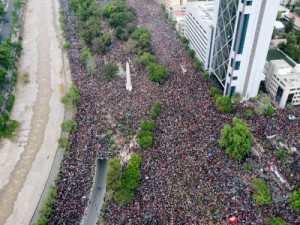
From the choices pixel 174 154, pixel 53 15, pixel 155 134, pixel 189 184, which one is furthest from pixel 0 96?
pixel 53 15

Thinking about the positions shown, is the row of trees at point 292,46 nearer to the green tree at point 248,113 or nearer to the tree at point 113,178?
the green tree at point 248,113

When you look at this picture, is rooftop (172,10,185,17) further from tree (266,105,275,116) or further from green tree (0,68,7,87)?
green tree (0,68,7,87)

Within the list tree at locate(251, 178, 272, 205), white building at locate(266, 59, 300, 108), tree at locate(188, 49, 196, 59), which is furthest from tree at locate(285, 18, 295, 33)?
tree at locate(251, 178, 272, 205)

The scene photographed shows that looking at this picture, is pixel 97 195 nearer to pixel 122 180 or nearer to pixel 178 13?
pixel 122 180

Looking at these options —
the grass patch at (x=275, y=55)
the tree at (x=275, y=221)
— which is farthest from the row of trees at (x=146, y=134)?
the grass patch at (x=275, y=55)

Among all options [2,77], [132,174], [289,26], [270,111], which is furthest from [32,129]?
[289,26]

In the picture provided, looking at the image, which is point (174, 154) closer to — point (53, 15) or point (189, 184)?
point (189, 184)
